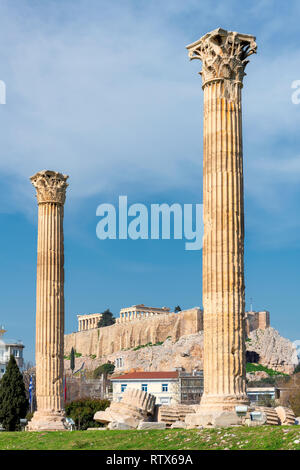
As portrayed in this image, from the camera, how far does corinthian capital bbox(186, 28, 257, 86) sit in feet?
66.4

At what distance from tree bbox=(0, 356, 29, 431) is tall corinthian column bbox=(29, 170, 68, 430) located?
18973mm

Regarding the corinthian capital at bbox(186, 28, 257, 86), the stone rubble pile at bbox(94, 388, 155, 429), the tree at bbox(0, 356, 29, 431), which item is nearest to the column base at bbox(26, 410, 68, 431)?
the stone rubble pile at bbox(94, 388, 155, 429)

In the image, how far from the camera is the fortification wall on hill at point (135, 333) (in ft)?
458

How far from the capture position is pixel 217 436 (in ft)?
51.7

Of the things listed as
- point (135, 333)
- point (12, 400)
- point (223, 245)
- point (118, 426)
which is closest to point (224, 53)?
point (223, 245)

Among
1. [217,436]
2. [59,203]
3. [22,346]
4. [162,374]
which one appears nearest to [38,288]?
[59,203]

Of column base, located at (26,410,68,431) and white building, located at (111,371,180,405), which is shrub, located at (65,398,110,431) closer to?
column base, located at (26,410,68,431)

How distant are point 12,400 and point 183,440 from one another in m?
34.6

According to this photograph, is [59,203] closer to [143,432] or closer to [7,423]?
[143,432]

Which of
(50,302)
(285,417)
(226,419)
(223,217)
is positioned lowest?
(285,417)

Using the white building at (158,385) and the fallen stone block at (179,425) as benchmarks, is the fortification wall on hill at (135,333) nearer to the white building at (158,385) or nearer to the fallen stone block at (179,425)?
the white building at (158,385)

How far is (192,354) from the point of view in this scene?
125812 mm

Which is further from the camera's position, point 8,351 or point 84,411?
point 8,351

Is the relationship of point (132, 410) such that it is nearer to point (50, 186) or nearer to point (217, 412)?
point (217, 412)
